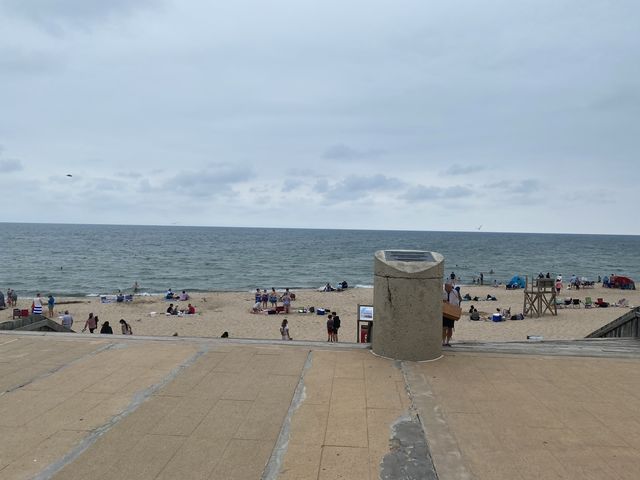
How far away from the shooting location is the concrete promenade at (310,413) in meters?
3.64

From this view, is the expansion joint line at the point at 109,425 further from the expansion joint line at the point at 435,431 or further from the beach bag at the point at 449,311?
the beach bag at the point at 449,311

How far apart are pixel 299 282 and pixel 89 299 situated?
20.2 meters

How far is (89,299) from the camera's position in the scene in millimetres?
34500

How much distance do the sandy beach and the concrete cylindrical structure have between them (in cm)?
944

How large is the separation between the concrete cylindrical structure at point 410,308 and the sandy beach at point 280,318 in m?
9.44

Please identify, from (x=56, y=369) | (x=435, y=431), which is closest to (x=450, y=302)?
(x=435, y=431)

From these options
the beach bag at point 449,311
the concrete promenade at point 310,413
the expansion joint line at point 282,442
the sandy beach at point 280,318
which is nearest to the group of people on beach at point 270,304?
the sandy beach at point 280,318

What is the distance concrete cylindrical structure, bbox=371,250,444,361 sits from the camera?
630 centimetres

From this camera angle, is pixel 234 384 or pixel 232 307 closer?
pixel 234 384

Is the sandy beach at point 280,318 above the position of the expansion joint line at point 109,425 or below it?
below

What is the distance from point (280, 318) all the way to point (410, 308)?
19.6 m

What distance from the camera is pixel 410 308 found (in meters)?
6.32

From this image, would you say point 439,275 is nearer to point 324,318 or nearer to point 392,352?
point 392,352

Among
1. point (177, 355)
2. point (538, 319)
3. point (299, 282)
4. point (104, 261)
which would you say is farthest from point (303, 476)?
point (104, 261)
